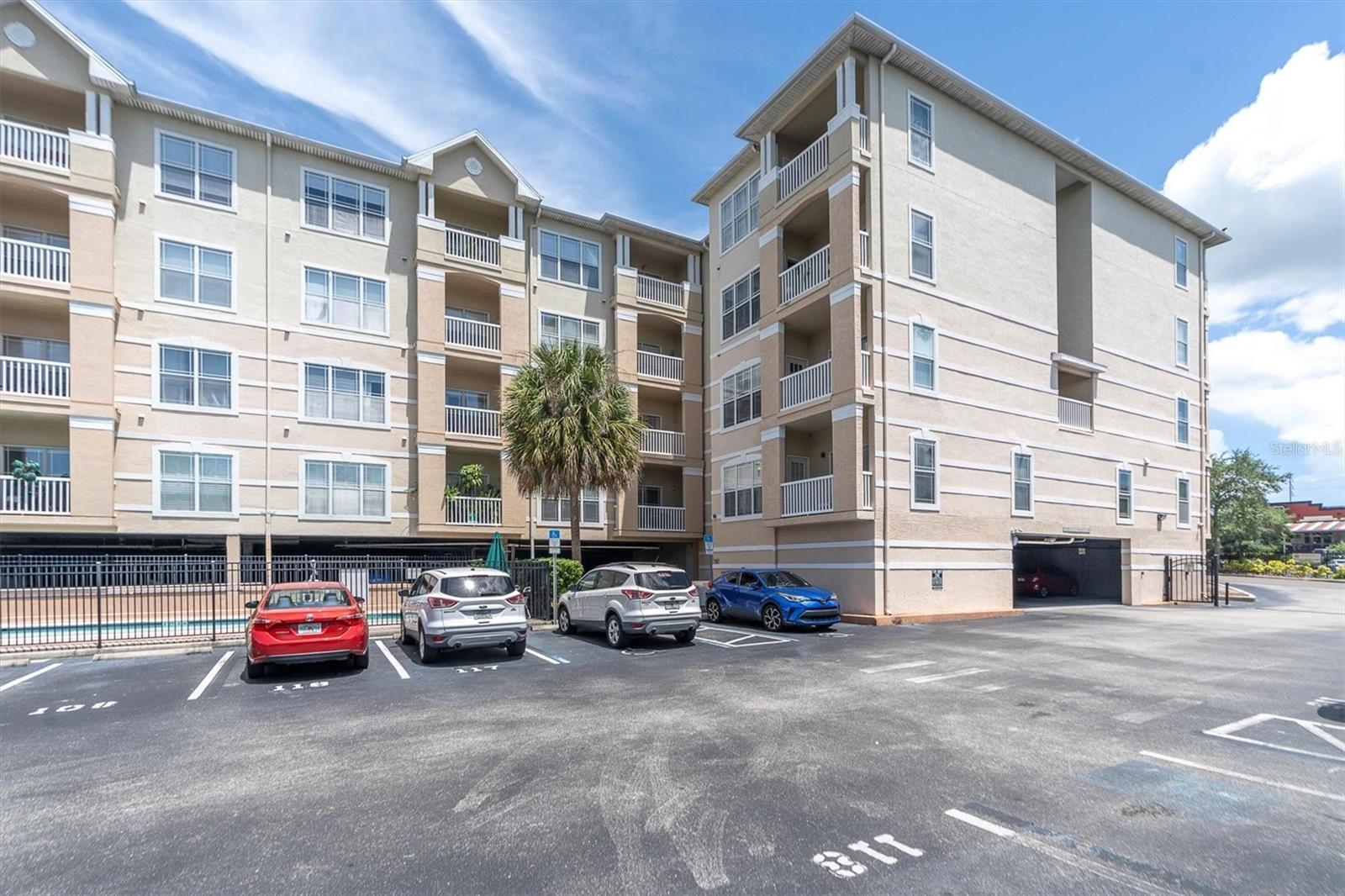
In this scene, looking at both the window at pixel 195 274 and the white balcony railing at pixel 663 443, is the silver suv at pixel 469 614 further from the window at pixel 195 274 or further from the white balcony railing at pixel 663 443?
the white balcony railing at pixel 663 443

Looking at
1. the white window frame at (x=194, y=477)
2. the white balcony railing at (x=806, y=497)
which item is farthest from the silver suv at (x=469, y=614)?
the white window frame at (x=194, y=477)

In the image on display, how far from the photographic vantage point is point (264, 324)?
79.6 ft

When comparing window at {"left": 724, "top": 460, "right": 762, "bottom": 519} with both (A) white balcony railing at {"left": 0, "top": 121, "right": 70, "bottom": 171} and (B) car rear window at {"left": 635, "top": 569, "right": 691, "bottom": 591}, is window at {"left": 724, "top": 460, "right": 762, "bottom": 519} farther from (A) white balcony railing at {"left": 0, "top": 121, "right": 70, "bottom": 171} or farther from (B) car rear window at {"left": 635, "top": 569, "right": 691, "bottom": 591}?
(A) white balcony railing at {"left": 0, "top": 121, "right": 70, "bottom": 171}

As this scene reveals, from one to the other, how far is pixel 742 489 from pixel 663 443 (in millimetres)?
5661

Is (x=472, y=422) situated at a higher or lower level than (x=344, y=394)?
lower

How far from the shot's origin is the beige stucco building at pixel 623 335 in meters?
21.0

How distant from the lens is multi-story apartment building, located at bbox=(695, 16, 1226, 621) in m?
21.1

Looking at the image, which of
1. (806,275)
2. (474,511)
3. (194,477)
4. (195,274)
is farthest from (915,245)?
(194,477)

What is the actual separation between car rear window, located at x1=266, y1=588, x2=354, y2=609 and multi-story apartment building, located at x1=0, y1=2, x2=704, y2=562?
10.1 m

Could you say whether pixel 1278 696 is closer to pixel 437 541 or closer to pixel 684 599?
pixel 684 599

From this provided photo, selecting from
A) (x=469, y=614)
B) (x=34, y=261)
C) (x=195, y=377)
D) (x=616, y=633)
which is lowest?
(x=616, y=633)

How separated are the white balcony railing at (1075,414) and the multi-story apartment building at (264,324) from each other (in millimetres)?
14866

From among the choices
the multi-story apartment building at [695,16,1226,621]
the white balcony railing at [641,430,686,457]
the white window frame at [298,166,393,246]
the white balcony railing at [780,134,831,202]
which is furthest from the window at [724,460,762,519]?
the white window frame at [298,166,393,246]

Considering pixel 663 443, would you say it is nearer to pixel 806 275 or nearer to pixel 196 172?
pixel 806 275
